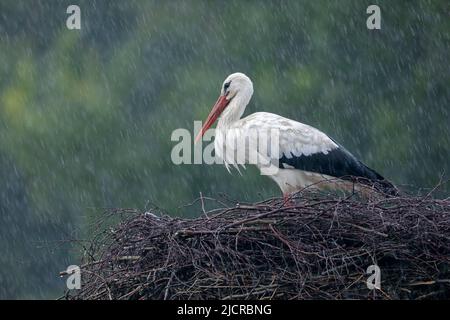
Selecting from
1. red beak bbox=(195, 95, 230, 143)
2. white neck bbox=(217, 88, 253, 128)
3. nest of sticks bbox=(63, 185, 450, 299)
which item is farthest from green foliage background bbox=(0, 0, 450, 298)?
nest of sticks bbox=(63, 185, 450, 299)

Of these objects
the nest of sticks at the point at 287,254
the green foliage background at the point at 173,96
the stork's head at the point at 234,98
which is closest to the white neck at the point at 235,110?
the stork's head at the point at 234,98

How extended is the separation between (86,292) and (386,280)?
146cm

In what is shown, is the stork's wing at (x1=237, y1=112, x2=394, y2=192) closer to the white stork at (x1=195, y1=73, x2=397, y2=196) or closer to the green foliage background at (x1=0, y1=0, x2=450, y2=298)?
the white stork at (x1=195, y1=73, x2=397, y2=196)

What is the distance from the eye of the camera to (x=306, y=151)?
7938 mm

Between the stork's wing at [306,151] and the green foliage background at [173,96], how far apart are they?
5.67 m

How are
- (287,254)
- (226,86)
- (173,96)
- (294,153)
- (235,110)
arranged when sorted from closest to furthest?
(287,254) < (294,153) < (235,110) < (226,86) < (173,96)

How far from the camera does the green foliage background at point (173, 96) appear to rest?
1422 centimetres

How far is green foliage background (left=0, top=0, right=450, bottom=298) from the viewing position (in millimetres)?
14219

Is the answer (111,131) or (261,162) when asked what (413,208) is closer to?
(261,162)

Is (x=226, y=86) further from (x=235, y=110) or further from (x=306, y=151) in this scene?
(x=306, y=151)

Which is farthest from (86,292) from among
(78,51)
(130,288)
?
(78,51)

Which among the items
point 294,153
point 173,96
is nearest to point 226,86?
point 294,153

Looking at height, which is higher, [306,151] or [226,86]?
[226,86]

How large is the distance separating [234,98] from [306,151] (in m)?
0.68
